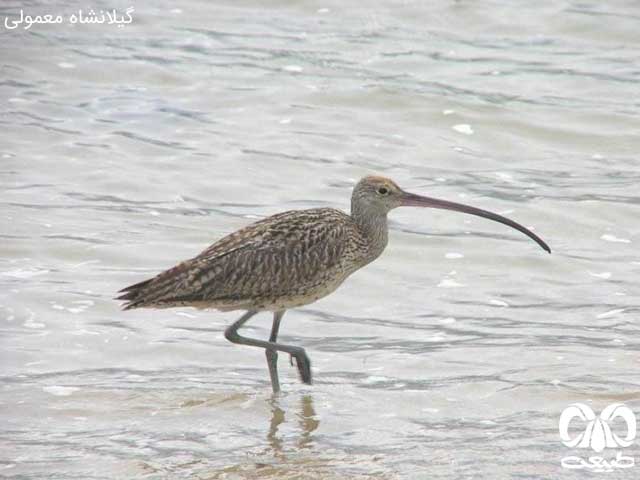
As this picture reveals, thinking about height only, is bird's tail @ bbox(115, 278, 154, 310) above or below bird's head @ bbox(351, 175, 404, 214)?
below

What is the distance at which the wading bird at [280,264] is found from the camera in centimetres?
845

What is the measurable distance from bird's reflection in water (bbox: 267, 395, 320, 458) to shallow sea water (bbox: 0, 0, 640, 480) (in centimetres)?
2

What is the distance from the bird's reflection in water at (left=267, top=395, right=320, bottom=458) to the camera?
7.91 metres

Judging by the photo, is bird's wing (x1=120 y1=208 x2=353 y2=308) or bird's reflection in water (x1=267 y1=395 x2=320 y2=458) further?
bird's wing (x1=120 y1=208 x2=353 y2=308)

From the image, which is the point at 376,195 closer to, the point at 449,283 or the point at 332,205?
the point at 449,283

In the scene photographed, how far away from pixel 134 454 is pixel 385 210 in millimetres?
2239

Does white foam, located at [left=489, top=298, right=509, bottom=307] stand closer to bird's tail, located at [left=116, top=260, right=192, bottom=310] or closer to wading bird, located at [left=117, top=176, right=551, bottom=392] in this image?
wading bird, located at [left=117, top=176, right=551, bottom=392]

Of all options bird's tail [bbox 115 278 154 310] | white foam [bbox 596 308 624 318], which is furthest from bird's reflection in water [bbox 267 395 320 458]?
white foam [bbox 596 308 624 318]

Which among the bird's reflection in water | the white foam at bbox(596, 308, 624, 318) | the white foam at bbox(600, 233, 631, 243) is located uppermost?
the white foam at bbox(600, 233, 631, 243)

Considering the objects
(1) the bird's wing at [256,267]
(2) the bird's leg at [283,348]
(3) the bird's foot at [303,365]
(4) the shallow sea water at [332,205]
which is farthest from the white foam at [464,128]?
(3) the bird's foot at [303,365]

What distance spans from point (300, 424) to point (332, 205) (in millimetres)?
4848

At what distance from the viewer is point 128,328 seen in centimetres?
995

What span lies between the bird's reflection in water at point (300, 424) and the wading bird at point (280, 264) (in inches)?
6.9

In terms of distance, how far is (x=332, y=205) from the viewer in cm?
1296
